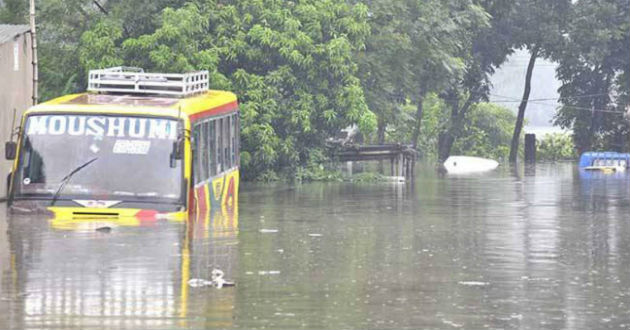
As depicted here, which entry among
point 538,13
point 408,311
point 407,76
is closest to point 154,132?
point 408,311

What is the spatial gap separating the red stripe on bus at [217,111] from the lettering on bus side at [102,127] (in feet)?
2.80

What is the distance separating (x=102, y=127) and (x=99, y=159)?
597 millimetres

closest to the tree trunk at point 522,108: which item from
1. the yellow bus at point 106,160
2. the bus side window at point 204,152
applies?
the bus side window at point 204,152

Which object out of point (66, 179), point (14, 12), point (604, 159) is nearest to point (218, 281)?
point (66, 179)

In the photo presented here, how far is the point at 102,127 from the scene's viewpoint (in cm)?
2755

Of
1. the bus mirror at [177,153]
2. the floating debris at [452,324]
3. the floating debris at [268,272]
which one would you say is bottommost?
the floating debris at [452,324]

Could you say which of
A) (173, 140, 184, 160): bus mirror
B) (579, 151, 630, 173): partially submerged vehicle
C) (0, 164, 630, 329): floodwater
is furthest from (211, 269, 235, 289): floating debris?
(579, 151, 630, 173): partially submerged vehicle

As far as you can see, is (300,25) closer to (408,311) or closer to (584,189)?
(584,189)

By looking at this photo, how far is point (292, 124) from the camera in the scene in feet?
174

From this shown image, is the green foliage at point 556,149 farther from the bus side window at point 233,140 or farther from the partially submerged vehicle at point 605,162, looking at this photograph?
the bus side window at point 233,140

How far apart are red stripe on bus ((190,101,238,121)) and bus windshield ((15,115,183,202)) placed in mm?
1113

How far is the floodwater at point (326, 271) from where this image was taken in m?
15.9

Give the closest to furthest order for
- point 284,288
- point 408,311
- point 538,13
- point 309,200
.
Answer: point 408,311, point 284,288, point 309,200, point 538,13

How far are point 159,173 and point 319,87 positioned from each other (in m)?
26.8
